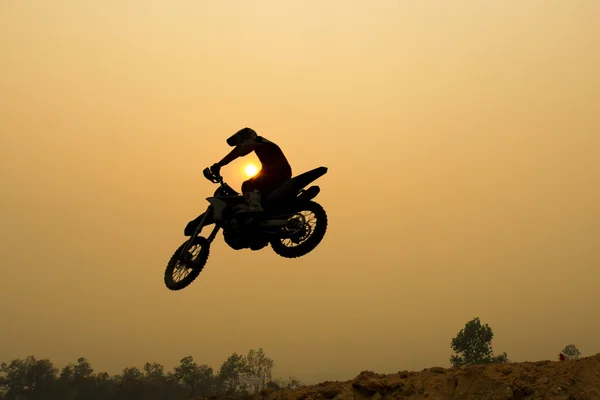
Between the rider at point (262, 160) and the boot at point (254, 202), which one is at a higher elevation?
the rider at point (262, 160)

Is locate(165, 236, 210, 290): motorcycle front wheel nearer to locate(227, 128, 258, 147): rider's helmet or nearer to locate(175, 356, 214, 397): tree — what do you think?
locate(227, 128, 258, 147): rider's helmet

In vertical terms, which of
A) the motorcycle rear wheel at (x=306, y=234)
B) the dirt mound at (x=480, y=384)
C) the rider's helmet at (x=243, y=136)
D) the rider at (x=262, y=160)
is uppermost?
the rider's helmet at (x=243, y=136)

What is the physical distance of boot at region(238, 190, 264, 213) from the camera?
471 inches

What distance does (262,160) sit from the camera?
12500 mm

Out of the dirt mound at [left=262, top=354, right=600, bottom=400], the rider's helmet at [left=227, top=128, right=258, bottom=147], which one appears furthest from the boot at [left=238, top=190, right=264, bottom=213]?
the dirt mound at [left=262, top=354, right=600, bottom=400]

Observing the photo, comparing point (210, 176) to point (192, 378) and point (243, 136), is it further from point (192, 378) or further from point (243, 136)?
point (192, 378)

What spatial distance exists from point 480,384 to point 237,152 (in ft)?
25.4

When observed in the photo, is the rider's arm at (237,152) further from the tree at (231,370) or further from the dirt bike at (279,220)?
the tree at (231,370)

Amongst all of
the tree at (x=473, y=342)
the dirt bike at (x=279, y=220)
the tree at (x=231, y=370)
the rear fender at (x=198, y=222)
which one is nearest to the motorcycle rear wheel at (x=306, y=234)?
the dirt bike at (x=279, y=220)

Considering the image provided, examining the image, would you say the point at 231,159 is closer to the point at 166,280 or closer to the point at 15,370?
the point at 166,280

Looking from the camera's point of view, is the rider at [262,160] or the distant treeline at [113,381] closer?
the rider at [262,160]

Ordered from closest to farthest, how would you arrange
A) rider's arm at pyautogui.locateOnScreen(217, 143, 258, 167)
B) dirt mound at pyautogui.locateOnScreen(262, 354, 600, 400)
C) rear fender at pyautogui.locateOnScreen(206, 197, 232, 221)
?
dirt mound at pyautogui.locateOnScreen(262, 354, 600, 400)
rider's arm at pyautogui.locateOnScreen(217, 143, 258, 167)
rear fender at pyautogui.locateOnScreen(206, 197, 232, 221)

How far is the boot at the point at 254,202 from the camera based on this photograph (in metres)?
12.0

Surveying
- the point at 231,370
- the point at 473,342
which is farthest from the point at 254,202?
the point at 231,370
